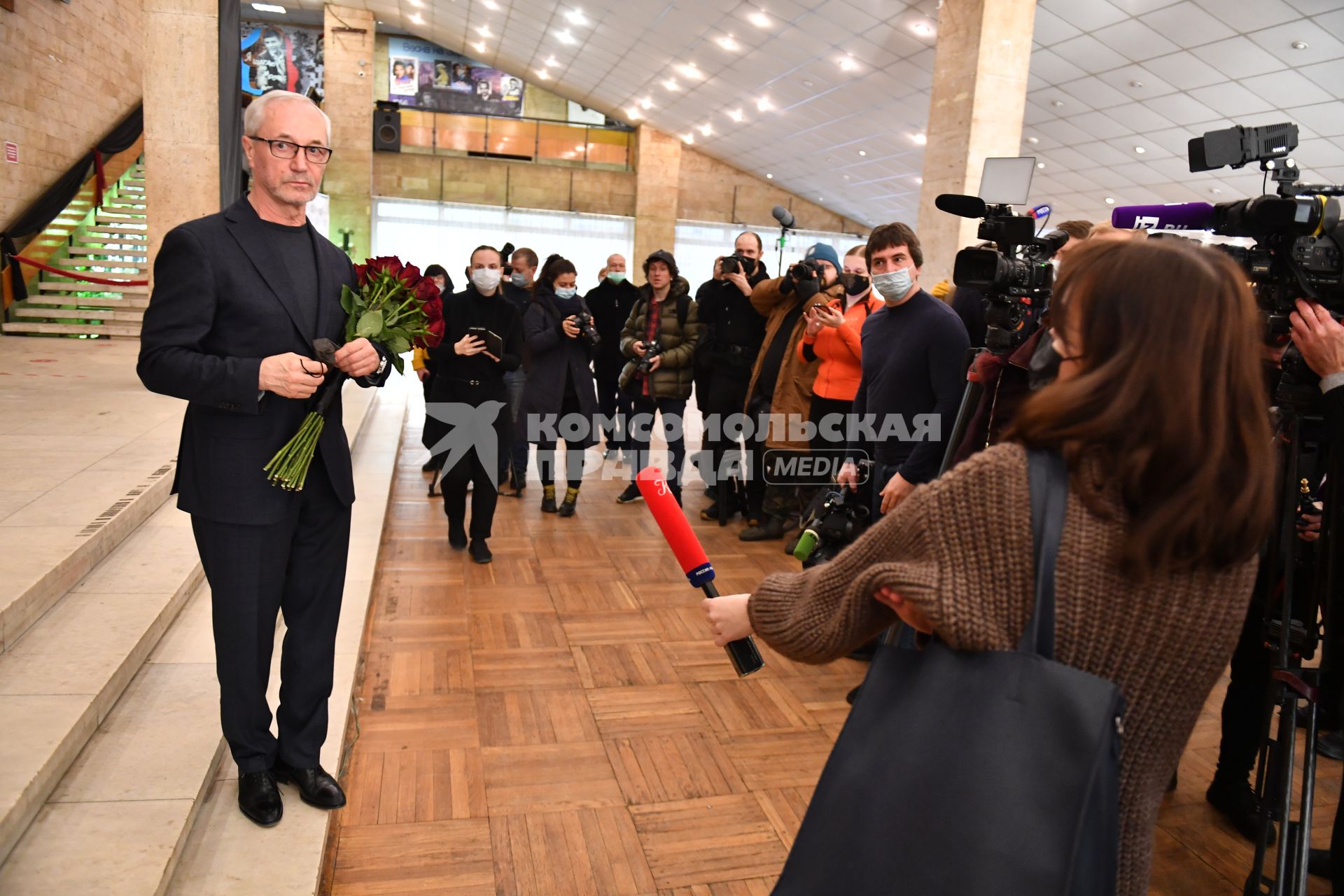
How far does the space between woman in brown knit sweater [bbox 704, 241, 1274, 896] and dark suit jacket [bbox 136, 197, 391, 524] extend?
4.66ft

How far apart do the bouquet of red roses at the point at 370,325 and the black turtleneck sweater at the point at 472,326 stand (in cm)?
209

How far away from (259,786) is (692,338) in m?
3.58

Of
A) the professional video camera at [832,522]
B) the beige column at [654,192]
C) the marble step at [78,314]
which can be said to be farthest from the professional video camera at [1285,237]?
the beige column at [654,192]

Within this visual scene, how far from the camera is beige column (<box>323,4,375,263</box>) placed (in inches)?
633

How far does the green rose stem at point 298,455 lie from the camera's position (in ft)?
6.21

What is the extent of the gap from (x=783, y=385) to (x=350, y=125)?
14.1 meters

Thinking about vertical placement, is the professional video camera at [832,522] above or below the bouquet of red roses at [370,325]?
below

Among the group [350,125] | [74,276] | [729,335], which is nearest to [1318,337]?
[729,335]

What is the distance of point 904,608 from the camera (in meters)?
0.98

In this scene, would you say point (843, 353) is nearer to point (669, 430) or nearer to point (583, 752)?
point (669, 430)

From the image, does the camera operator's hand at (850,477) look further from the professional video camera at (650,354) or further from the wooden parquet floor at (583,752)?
the professional video camera at (650,354)

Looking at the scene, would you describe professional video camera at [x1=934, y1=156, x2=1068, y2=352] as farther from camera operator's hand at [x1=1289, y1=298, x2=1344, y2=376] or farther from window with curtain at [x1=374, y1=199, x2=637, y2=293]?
window with curtain at [x1=374, y1=199, x2=637, y2=293]

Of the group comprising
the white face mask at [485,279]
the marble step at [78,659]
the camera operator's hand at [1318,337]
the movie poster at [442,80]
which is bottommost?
the marble step at [78,659]

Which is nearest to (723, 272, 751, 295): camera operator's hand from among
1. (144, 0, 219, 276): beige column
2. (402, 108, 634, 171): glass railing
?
(144, 0, 219, 276): beige column
